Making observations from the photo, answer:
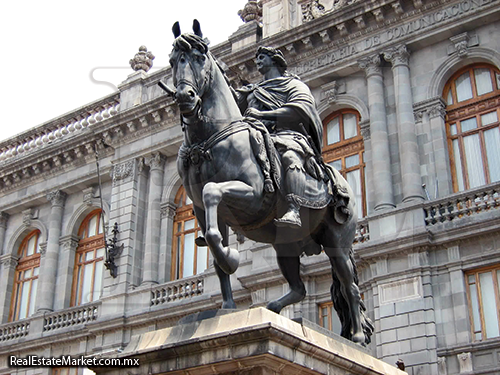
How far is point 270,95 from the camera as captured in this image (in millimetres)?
8555

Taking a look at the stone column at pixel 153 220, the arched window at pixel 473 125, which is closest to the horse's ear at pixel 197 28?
the arched window at pixel 473 125

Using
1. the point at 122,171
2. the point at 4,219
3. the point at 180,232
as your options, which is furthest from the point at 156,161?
the point at 4,219

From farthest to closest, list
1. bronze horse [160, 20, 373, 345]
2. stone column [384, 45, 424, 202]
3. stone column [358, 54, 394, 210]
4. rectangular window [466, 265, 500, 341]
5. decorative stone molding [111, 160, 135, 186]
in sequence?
decorative stone molding [111, 160, 135, 186] → stone column [358, 54, 394, 210] → stone column [384, 45, 424, 202] → rectangular window [466, 265, 500, 341] → bronze horse [160, 20, 373, 345]

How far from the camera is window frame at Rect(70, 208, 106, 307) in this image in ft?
93.2

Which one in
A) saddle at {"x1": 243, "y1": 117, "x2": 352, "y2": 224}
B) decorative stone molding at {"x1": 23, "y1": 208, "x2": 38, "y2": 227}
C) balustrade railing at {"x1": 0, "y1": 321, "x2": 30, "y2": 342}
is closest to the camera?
saddle at {"x1": 243, "y1": 117, "x2": 352, "y2": 224}

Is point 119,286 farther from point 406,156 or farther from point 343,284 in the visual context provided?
point 343,284

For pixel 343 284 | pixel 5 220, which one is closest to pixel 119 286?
pixel 5 220

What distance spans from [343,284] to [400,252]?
1152 cm

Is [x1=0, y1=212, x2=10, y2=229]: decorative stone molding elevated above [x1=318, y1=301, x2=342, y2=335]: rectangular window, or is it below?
above

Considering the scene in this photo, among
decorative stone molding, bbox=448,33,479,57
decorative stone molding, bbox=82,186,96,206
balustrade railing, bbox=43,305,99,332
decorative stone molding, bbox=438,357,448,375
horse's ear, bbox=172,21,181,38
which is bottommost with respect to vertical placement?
decorative stone molding, bbox=438,357,448,375

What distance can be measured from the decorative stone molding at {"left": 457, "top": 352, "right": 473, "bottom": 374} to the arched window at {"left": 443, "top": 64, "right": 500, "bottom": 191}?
4936 millimetres

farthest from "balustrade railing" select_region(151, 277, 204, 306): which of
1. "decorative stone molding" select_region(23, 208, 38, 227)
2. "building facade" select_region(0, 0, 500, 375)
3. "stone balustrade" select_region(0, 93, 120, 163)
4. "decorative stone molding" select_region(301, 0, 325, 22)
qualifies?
"decorative stone molding" select_region(301, 0, 325, 22)

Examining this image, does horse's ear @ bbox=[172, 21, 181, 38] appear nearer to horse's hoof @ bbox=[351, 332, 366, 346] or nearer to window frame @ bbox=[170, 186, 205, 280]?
horse's hoof @ bbox=[351, 332, 366, 346]

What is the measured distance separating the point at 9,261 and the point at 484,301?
20043 mm
